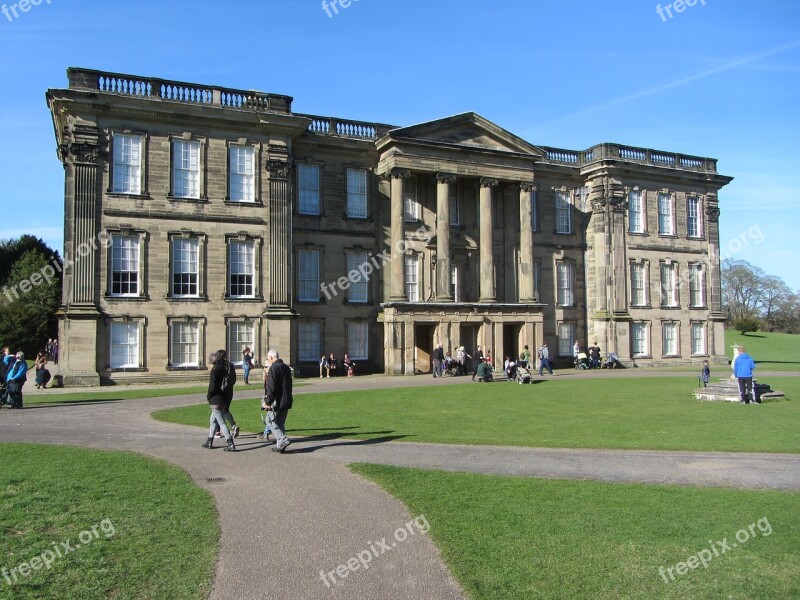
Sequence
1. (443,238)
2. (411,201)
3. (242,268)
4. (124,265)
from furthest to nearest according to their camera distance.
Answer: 1. (411,201)
2. (443,238)
3. (242,268)
4. (124,265)

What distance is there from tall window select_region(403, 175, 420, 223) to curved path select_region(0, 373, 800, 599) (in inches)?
956

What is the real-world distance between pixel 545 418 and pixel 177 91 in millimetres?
25212

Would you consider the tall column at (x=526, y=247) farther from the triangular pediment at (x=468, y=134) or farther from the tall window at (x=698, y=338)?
the tall window at (x=698, y=338)

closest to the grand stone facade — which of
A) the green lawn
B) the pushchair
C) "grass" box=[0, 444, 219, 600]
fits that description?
the pushchair

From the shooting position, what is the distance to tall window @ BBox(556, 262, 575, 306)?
152ft

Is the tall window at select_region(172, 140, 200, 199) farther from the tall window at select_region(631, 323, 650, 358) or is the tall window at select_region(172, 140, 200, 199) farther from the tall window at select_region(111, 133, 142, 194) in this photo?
the tall window at select_region(631, 323, 650, 358)

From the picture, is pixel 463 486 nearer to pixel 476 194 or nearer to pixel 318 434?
pixel 318 434

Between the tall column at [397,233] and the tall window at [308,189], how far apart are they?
433 centimetres

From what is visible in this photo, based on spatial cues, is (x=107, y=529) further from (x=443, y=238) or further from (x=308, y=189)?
(x=443, y=238)

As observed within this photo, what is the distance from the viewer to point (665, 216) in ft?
161

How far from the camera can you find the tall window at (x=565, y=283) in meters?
46.5

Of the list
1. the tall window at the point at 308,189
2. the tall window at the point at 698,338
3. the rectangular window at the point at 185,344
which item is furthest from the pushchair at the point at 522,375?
the tall window at the point at 698,338

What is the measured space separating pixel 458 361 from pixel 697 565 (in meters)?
30.3

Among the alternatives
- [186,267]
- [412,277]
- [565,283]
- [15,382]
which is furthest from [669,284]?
[15,382]
